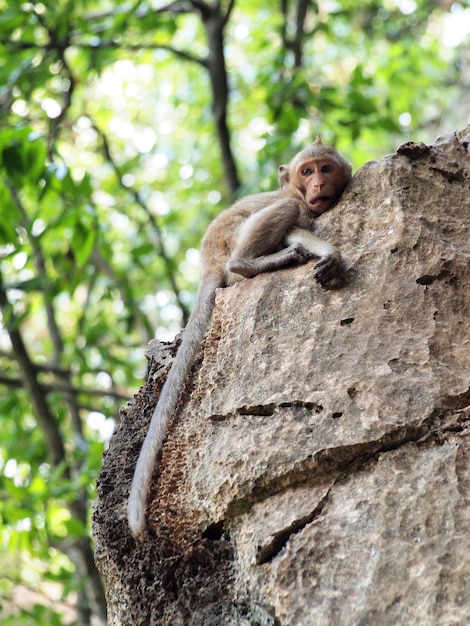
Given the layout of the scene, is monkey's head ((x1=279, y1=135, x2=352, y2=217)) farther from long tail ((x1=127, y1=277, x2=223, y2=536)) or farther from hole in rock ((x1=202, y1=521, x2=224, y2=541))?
hole in rock ((x1=202, y1=521, x2=224, y2=541))

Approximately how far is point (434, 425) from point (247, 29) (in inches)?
363

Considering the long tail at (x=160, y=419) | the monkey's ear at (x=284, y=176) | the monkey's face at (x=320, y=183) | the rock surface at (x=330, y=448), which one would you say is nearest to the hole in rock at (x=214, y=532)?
the rock surface at (x=330, y=448)

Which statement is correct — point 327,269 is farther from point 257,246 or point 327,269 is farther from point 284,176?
point 284,176

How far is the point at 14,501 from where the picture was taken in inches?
225

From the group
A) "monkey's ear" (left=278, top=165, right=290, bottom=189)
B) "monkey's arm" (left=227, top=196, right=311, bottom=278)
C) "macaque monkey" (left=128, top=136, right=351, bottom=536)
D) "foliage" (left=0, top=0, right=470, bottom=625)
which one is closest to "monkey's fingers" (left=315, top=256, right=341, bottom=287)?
"macaque monkey" (left=128, top=136, right=351, bottom=536)

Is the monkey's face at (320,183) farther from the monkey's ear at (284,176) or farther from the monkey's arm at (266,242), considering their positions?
the monkey's ear at (284,176)

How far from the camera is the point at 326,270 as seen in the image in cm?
321

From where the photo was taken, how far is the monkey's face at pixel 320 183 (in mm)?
3988

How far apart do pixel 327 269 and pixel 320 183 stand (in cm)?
95

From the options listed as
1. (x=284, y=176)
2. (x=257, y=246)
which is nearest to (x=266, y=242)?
(x=257, y=246)

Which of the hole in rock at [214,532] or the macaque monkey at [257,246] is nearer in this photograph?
the hole in rock at [214,532]

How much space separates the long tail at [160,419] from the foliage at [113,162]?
2.19 m

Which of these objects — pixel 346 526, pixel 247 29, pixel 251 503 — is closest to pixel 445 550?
pixel 346 526

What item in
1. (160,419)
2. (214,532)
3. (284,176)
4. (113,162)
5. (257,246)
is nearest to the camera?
(214,532)
